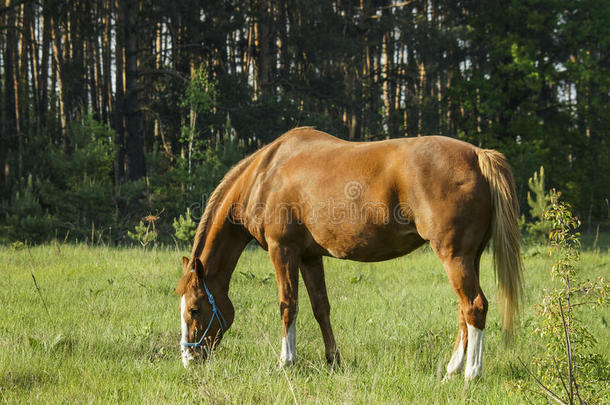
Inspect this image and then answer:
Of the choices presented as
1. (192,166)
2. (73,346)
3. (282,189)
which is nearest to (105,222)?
(192,166)

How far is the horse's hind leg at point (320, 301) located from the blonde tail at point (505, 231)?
1.30 meters

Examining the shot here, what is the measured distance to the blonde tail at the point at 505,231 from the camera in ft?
10.2

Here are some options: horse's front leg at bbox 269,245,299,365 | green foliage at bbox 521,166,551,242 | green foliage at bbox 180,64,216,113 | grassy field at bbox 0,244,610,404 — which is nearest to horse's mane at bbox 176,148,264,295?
horse's front leg at bbox 269,245,299,365

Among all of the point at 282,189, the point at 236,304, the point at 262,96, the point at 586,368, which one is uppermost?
the point at 262,96

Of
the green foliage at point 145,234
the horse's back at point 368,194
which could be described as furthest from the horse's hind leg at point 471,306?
the green foliage at point 145,234

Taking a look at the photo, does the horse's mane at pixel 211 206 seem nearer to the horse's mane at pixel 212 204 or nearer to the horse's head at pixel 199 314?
the horse's mane at pixel 212 204

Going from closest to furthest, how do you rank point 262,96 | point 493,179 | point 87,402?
point 87,402, point 493,179, point 262,96

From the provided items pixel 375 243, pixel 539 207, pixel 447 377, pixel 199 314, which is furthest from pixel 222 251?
pixel 539 207

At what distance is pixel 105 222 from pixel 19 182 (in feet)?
9.96

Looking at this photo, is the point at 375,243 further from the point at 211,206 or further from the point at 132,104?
the point at 132,104

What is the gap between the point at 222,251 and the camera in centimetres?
400

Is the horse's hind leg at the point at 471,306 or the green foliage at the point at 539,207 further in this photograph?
the green foliage at the point at 539,207

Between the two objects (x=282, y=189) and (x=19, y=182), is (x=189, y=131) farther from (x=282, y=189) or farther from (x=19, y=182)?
(x=282, y=189)

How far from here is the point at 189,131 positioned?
12.1 metres
